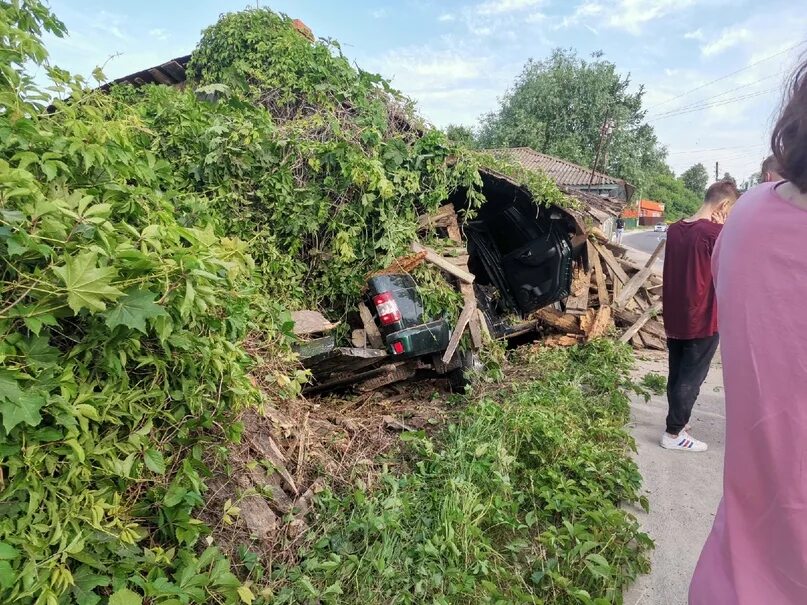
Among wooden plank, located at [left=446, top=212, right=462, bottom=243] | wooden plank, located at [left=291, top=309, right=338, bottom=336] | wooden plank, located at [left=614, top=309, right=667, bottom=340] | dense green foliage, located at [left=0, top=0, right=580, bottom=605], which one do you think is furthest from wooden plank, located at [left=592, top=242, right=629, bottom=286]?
dense green foliage, located at [left=0, top=0, right=580, bottom=605]

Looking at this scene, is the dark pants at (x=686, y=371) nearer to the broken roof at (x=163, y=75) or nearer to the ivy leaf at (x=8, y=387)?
the ivy leaf at (x=8, y=387)

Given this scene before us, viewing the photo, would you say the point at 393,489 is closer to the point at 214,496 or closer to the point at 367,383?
the point at 214,496

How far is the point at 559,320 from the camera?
7203 millimetres

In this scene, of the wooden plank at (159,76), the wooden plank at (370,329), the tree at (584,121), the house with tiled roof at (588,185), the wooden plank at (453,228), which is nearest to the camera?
the wooden plank at (370,329)

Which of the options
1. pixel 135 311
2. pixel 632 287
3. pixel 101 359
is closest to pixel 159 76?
pixel 101 359

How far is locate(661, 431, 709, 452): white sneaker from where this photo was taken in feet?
12.9

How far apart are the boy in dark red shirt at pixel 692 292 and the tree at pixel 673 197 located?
81.2 meters

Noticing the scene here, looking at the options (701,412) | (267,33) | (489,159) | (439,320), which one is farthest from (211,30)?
(701,412)

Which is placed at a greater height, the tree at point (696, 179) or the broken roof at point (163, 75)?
the broken roof at point (163, 75)

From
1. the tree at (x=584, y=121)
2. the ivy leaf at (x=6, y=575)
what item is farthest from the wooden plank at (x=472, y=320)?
the tree at (x=584, y=121)

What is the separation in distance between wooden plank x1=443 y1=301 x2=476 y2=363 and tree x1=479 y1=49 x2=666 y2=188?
29048mm

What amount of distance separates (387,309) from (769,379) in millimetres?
4001

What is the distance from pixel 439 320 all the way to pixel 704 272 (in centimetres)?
244

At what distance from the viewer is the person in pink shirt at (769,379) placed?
0.91 meters
